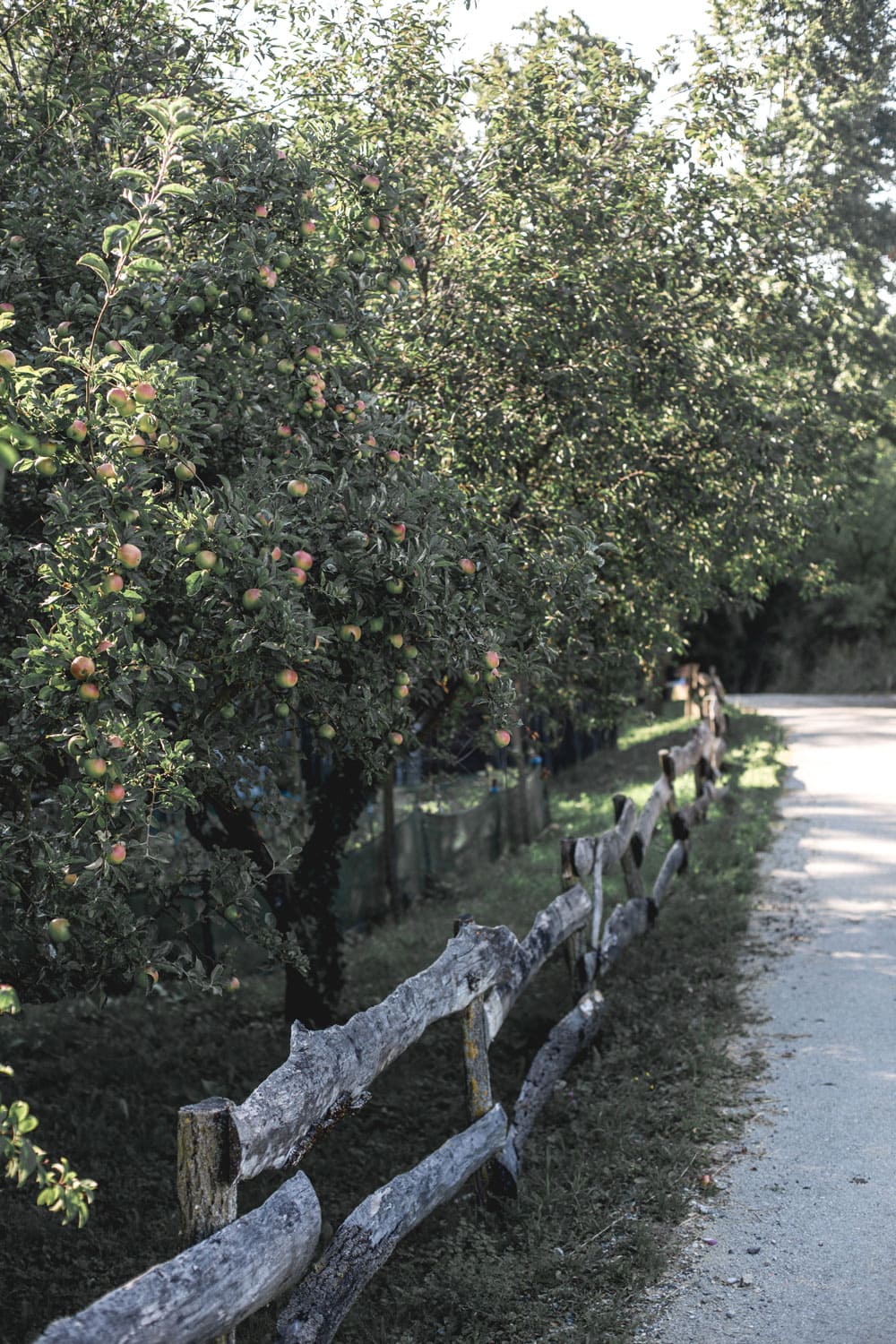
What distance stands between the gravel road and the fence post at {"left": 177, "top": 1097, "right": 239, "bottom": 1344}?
173 centimetres

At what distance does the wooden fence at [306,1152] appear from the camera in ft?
10.1

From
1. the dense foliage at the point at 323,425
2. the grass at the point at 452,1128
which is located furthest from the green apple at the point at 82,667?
the grass at the point at 452,1128

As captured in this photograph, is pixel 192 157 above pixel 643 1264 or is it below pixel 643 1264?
above

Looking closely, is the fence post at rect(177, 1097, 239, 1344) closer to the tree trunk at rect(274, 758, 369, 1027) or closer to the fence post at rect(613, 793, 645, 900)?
the tree trunk at rect(274, 758, 369, 1027)

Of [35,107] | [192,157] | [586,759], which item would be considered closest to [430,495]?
[192,157]

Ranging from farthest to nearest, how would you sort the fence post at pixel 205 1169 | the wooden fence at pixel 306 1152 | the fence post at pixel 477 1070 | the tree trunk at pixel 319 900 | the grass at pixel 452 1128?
the tree trunk at pixel 319 900, the fence post at pixel 477 1070, the grass at pixel 452 1128, the fence post at pixel 205 1169, the wooden fence at pixel 306 1152

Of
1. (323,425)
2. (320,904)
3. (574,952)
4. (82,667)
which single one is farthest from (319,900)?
(82,667)

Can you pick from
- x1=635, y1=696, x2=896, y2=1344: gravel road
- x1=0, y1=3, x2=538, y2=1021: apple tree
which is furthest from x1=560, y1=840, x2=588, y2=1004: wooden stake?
x1=0, y1=3, x2=538, y2=1021: apple tree

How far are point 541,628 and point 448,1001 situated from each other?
1727mm

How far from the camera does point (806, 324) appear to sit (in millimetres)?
10672

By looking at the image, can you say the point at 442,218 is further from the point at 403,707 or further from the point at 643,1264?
the point at 643,1264

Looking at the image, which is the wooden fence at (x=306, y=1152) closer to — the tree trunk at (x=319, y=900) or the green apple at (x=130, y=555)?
the green apple at (x=130, y=555)

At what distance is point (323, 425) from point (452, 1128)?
14.1ft

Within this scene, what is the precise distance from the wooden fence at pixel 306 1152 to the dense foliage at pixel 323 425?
2.22ft
